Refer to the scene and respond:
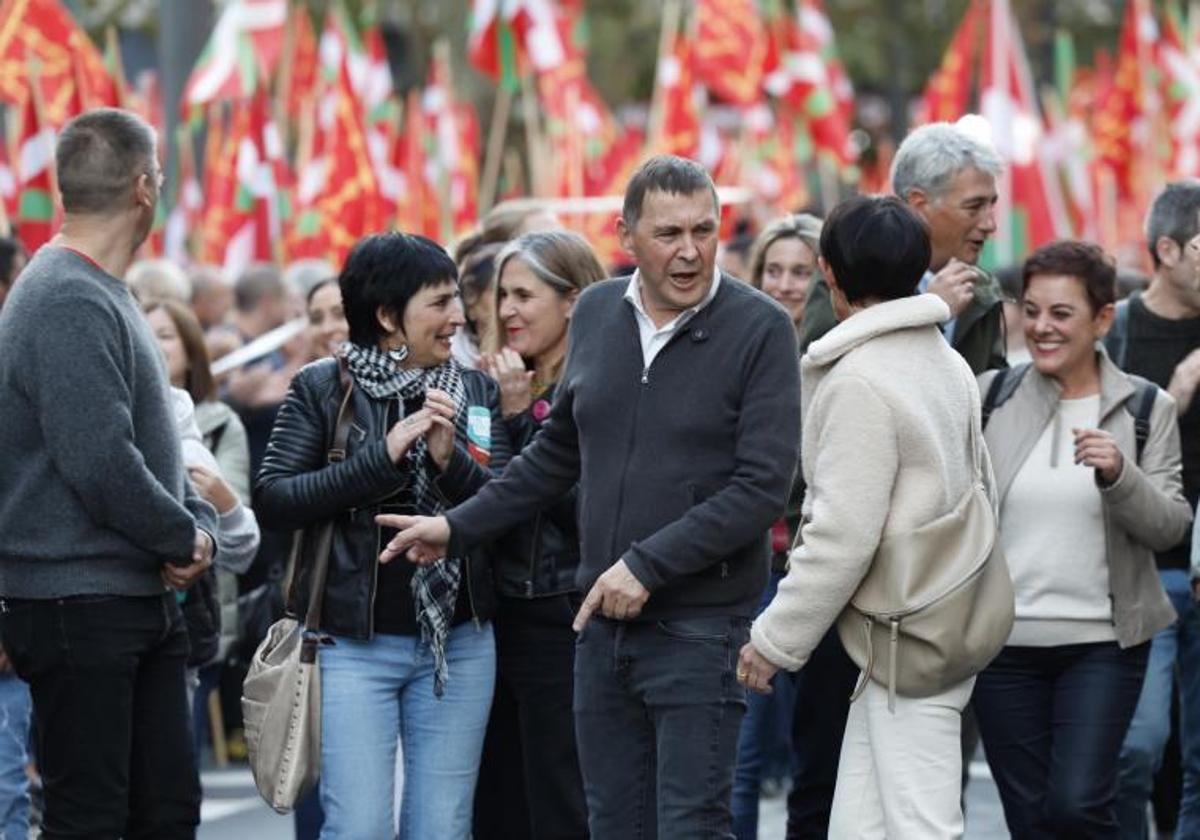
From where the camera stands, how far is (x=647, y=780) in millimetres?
5738

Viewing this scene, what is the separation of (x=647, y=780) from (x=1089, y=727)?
140 cm

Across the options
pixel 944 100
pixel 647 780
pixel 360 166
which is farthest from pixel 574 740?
pixel 944 100

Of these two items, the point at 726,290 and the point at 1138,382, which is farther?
the point at 1138,382

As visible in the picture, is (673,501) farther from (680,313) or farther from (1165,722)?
(1165,722)

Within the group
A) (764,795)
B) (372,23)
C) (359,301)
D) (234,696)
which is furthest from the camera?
(372,23)

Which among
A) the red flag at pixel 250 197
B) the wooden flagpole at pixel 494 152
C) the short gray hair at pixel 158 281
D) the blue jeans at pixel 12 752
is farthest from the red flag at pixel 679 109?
the blue jeans at pixel 12 752

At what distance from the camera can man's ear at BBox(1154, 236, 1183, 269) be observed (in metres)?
7.77

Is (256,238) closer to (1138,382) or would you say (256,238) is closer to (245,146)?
(245,146)

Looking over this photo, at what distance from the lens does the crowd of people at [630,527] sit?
18.2ft

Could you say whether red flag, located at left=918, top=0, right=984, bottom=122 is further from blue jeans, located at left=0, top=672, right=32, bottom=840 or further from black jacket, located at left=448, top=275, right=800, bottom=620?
black jacket, located at left=448, top=275, right=800, bottom=620

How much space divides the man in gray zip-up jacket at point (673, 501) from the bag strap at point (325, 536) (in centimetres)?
77

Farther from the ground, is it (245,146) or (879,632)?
(245,146)

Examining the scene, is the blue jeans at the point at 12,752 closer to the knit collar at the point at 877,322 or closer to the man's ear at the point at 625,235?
the man's ear at the point at 625,235

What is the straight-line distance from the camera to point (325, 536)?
6.27 metres
